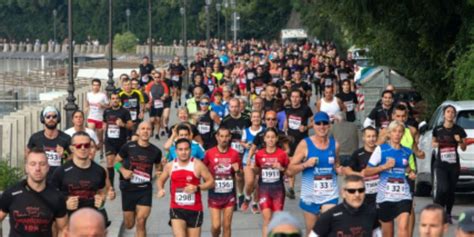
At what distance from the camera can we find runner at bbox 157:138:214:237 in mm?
15148

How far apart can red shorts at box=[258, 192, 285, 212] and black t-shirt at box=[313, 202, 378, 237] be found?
16.6 ft

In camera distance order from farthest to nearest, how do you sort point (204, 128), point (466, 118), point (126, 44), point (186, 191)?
point (126, 44)
point (204, 128)
point (466, 118)
point (186, 191)

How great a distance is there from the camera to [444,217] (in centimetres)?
986

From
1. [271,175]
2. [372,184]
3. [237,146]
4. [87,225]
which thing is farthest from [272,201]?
[87,225]

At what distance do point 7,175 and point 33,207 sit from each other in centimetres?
980

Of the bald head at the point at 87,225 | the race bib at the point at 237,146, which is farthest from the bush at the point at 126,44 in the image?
the bald head at the point at 87,225

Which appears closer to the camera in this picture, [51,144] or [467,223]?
[467,223]

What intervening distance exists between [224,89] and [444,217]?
1538 cm

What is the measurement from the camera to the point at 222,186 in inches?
645

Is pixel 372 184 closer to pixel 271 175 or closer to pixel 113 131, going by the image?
pixel 271 175

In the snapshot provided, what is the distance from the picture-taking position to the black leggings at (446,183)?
19.1 m

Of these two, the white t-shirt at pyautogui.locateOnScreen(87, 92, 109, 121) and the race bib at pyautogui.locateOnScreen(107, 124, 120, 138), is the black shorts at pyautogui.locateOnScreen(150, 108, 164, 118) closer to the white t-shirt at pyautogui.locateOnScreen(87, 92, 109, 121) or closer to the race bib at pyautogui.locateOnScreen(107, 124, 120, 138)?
the white t-shirt at pyautogui.locateOnScreen(87, 92, 109, 121)

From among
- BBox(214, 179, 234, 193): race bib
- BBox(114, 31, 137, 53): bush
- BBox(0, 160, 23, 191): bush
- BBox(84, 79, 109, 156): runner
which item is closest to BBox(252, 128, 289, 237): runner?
BBox(214, 179, 234, 193): race bib

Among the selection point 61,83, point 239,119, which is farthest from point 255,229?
point 61,83
